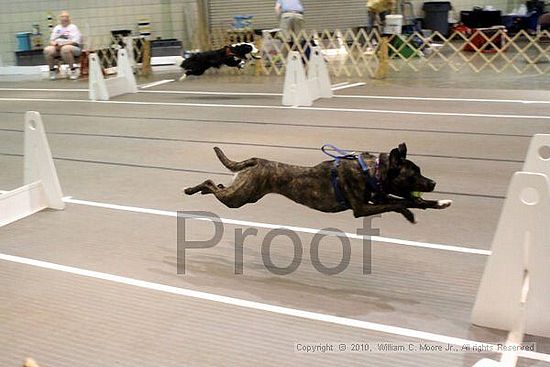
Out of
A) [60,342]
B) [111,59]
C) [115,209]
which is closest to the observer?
[60,342]

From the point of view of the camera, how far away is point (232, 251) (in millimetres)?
3043

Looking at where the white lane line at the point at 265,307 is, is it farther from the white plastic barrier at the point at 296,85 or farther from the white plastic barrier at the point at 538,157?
the white plastic barrier at the point at 296,85

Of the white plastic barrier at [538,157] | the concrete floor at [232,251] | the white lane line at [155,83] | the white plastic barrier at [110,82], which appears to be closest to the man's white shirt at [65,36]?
the white lane line at [155,83]

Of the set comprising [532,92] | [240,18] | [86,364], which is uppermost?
[240,18]

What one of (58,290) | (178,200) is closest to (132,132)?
(178,200)

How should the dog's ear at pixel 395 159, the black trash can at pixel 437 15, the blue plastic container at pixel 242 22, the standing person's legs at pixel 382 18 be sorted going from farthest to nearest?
the black trash can at pixel 437 15 → the blue plastic container at pixel 242 22 → the standing person's legs at pixel 382 18 → the dog's ear at pixel 395 159

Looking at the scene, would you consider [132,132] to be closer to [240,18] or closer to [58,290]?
[58,290]

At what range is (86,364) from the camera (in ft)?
6.83

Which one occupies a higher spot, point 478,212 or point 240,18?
point 240,18

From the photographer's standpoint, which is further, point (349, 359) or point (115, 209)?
point (115, 209)

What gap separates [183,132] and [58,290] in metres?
3.57

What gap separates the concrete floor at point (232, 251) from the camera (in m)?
2.20

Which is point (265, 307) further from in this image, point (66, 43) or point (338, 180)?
point (66, 43)

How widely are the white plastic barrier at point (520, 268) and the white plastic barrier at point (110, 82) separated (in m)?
7.37
